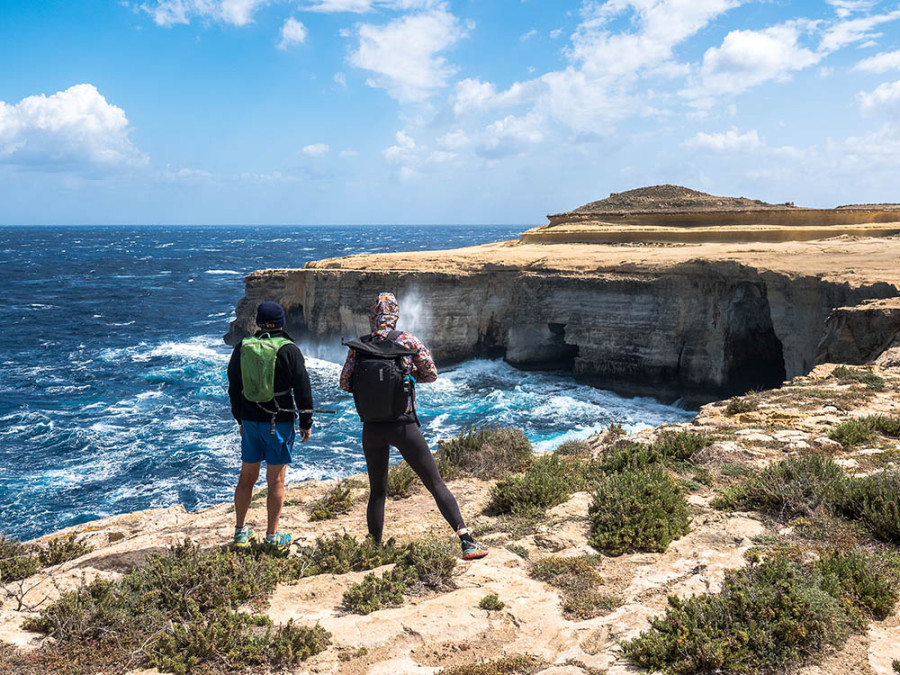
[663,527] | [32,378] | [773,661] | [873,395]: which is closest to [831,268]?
[873,395]

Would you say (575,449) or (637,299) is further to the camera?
(637,299)

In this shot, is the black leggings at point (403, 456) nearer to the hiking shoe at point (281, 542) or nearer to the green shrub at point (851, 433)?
the hiking shoe at point (281, 542)

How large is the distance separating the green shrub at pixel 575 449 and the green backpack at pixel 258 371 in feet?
17.3

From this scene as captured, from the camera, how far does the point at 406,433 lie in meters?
5.09

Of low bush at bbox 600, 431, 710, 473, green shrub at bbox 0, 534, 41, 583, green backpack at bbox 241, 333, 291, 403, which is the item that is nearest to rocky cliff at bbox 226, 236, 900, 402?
low bush at bbox 600, 431, 710, 473

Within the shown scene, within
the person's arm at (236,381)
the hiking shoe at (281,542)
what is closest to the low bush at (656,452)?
the hiking shoe at (281,542)

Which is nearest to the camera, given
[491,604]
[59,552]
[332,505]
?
[491,604]

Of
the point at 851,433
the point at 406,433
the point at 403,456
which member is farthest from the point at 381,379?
the point at 851,433

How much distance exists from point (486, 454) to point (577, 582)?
375 centimetres

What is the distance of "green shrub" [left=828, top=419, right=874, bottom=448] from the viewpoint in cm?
752

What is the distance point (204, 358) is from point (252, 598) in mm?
30704

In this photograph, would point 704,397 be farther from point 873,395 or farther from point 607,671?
point 607,671

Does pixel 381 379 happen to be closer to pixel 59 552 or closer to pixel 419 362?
pixel 419 362

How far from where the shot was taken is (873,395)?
32.1 ft
